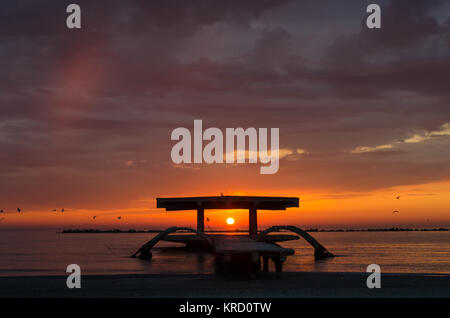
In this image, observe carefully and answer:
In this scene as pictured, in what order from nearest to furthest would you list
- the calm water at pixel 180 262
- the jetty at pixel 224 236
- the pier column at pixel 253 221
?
the calm water at pixel 180 262, the jetty at pixel 224 236, the pier column at pixel 253 221

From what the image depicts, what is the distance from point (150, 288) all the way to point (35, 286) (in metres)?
6.19

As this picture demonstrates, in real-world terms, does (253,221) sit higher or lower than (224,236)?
higher

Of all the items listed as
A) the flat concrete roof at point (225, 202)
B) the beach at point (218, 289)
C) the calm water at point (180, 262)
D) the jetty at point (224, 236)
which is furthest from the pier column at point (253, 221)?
the beach at point (218, 289)

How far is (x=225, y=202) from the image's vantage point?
71188 mm

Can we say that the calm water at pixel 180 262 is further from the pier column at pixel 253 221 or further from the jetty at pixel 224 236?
the pier column at pixel 253 221

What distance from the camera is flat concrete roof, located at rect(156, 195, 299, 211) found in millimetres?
68125

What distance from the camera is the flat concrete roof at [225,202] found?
68.1m

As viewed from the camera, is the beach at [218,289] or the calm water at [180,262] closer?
the beach at [218,289]

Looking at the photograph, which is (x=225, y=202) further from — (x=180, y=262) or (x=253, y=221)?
(x=180, y=262)

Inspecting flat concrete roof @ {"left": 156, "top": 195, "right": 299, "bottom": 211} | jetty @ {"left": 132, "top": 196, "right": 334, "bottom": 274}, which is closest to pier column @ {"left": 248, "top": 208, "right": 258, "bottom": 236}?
jetty @ {"left": 132, "top": 196, "right": 334, "bottom": 274}

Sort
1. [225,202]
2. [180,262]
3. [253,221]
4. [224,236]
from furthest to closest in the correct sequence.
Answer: [253,221], [225,202], [224,236], [180,262]

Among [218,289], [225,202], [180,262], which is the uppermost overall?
[225,202]

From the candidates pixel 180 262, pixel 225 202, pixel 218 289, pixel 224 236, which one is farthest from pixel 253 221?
pixel 218 289
